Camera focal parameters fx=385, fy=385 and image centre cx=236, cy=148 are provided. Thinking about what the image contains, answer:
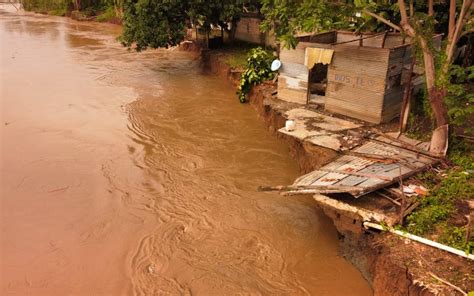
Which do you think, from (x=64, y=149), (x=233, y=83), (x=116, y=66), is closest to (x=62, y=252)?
(x=64, y=149)

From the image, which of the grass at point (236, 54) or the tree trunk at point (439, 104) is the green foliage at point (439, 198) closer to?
the tree trunk at point (439, 104)

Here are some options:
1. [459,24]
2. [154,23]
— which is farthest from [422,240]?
[154,23]

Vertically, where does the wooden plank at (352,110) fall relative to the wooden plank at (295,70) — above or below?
below

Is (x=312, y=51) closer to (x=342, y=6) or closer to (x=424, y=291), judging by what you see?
(x=342, y=6)

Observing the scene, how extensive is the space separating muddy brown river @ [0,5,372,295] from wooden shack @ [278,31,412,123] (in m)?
1.77

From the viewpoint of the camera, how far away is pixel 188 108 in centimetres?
1353

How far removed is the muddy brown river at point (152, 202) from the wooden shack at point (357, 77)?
1770 millimetres

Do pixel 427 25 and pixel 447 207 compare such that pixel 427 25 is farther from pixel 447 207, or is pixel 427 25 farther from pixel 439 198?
pixel 447 207

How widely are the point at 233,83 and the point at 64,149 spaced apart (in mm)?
6905

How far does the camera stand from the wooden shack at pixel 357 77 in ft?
28.2

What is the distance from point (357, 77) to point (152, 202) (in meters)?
5.47

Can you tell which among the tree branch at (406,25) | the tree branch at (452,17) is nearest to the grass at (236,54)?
the tree branch at (406,25)

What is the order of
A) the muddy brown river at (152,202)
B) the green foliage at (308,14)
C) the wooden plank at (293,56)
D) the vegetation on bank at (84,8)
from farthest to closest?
the vegetation on bank at (84,8)
the wooden plank at (293,56)
the green foliage at (308,14)
the muddy brown river at (152,202)

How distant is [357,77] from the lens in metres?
8.98
